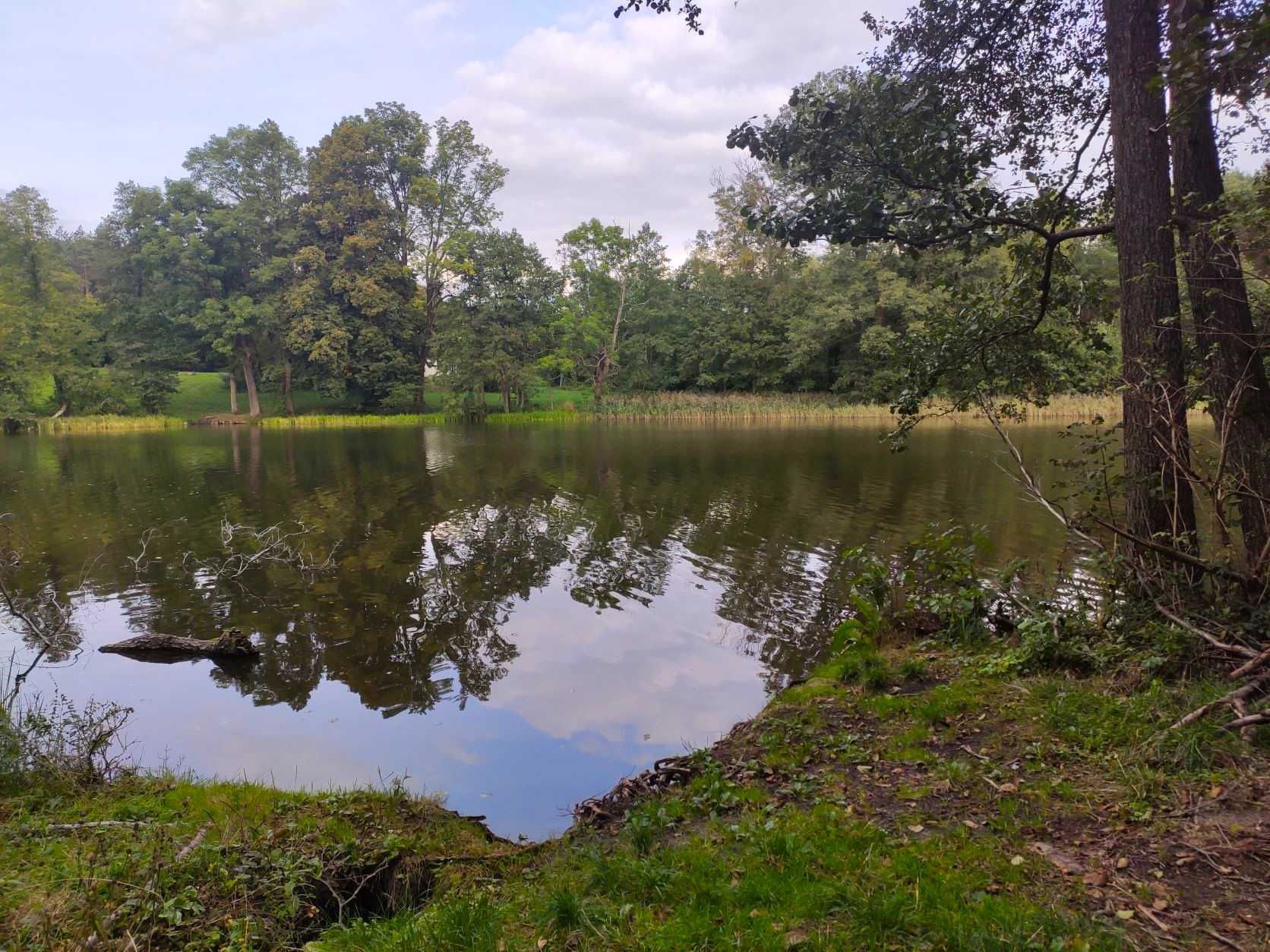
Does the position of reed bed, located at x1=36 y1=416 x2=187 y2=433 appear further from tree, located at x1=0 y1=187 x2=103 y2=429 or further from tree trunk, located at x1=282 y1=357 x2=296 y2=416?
tree trunk, located at x1=282 y1=357 x2=296 y2=416

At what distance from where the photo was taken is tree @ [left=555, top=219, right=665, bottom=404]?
1993 inches

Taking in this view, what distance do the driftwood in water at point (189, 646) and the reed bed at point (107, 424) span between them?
1454 inches

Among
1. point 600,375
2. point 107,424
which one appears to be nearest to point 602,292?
point 600,375

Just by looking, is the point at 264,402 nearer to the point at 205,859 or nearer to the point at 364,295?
the point at 364,295

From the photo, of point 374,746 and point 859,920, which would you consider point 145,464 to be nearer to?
point 374,746

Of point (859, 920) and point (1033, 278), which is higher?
point (1033, 278)

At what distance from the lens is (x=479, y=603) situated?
31.6 ft

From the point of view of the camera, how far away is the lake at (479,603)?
596 cm

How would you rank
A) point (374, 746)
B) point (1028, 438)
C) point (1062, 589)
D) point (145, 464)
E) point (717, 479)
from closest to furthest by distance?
point (374, 746) < point (1062, 589) < point (717, 479) < point (145, 464) < point (1028, 438)

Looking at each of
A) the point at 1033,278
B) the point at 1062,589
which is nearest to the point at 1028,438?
the point at 1062,589

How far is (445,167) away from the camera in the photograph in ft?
162

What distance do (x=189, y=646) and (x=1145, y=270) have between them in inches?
374

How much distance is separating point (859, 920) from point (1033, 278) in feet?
19.4

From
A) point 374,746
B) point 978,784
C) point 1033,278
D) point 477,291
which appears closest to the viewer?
point 978,784
